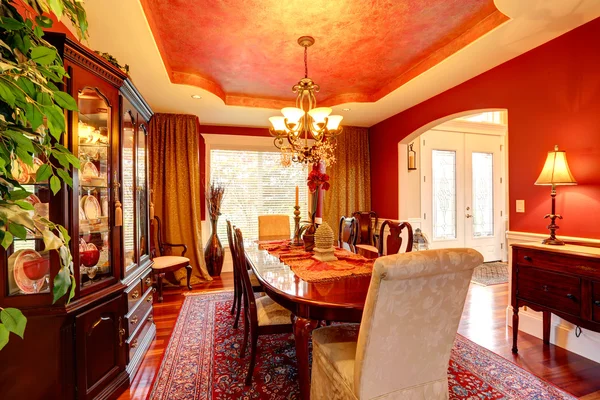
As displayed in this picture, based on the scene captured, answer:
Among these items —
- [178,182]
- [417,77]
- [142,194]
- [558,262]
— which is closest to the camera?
[558,262]

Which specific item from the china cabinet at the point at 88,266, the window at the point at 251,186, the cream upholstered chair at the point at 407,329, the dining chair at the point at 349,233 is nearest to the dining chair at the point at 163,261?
the window at the point at 251,186

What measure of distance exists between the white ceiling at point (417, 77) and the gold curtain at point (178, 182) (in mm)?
285

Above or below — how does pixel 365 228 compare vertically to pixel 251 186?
below

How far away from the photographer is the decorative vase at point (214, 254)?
174 inches

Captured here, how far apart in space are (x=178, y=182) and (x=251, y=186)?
119 cm

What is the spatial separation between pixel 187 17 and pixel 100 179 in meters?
1.45

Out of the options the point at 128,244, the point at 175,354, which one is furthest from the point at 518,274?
the point at 128,244

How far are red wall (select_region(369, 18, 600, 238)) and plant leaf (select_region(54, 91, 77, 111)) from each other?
3146 mm

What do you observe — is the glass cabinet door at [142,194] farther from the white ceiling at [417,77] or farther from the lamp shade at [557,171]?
the lamp shade at [557,171]

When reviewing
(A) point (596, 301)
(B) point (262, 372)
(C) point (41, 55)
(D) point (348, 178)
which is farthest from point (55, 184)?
(D) point (348, 178)

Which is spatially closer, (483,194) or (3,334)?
(3,334)

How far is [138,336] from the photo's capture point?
221cm

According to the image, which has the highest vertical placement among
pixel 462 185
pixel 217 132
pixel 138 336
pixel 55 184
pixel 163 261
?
pixel 217 132

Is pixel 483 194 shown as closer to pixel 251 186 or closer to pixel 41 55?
pixel 251 186
